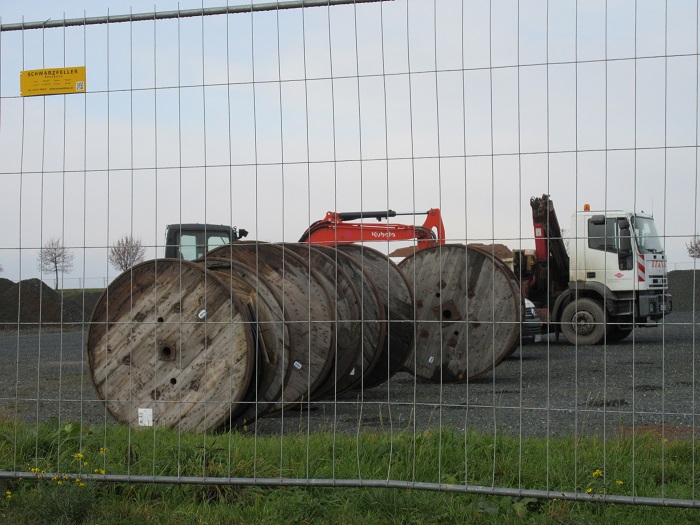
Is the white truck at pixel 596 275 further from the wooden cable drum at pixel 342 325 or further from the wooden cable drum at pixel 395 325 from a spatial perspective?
the wooden cable drum at pixel 342 325

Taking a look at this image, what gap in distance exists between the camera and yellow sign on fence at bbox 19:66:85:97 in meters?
5.98

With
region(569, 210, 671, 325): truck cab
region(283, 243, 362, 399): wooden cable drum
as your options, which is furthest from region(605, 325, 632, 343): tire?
region(283, 243, 362, 399): wooden cable drum

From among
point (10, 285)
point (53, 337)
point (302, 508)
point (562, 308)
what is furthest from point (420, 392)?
point (10, 285)

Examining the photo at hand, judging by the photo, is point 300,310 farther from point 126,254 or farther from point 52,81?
point 52,81

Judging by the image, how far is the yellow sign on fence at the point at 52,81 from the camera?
5977 millimetres

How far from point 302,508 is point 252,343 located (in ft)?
7.04

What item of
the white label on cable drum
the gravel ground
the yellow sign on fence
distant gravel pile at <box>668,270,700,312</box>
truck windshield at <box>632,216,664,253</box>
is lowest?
the gravel ground

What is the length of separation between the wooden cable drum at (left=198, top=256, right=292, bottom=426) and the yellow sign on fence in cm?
210

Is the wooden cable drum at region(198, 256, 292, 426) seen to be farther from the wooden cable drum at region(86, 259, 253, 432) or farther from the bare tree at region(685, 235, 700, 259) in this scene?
the bare tree at region(685, 235, 700, 259)

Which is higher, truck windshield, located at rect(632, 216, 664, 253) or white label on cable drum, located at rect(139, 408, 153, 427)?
truck windshield, located at rect(632, 216, 664, 253)

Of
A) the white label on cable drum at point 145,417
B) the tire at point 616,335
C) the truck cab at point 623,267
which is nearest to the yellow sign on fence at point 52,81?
the white label on cable drum at point 145,417

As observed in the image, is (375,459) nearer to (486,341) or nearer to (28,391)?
(486,341)

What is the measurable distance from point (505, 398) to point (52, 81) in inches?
258

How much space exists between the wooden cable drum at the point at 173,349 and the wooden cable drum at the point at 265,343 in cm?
30
